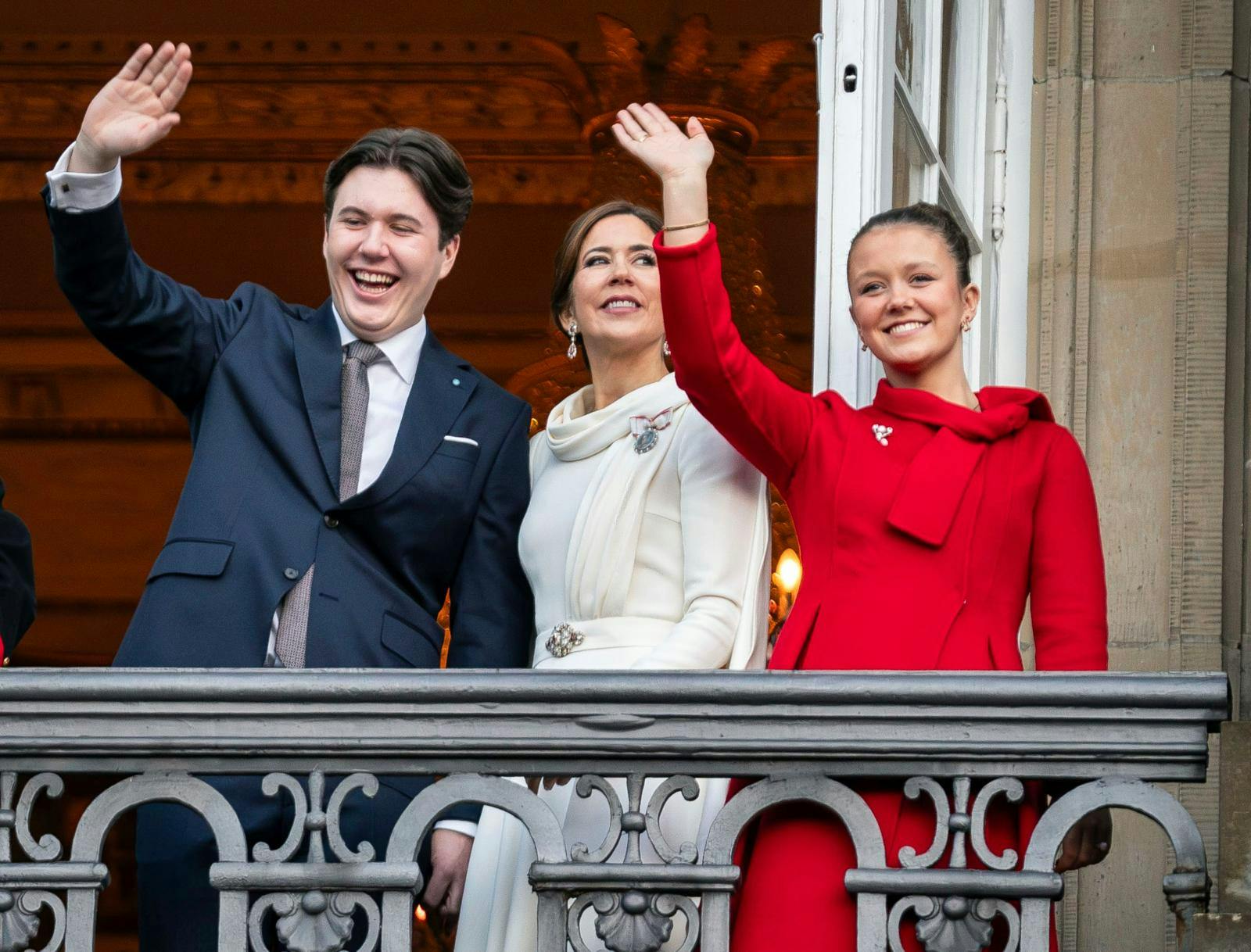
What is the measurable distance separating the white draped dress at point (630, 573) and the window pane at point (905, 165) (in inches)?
25.4

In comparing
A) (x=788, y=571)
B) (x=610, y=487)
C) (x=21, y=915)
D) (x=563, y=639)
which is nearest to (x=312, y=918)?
(x=21, y=915)

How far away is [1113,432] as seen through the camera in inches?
223

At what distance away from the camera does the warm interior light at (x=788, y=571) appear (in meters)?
8.63

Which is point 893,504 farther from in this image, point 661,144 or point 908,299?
point 661,144

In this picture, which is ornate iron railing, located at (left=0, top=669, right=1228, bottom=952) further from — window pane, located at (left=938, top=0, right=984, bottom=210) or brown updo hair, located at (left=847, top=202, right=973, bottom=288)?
window pane, located at (left=938, top=0, right=984, bottom=210)

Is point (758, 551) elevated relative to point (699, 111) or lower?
lower

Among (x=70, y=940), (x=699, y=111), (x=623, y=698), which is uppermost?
(x=699, y=111)

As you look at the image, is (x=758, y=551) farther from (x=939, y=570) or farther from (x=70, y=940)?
(x=70, y=940)

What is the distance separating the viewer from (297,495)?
13.9 ft

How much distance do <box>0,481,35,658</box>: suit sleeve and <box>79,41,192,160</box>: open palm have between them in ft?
2.21

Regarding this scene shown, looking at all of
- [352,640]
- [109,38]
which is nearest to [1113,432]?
[352,640]

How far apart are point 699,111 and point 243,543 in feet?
20.0

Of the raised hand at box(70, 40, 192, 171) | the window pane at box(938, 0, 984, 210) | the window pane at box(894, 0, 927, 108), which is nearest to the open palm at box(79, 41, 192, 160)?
the raised hand at box(70, 40, 192, 171)

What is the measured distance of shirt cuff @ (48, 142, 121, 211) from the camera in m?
4.03
